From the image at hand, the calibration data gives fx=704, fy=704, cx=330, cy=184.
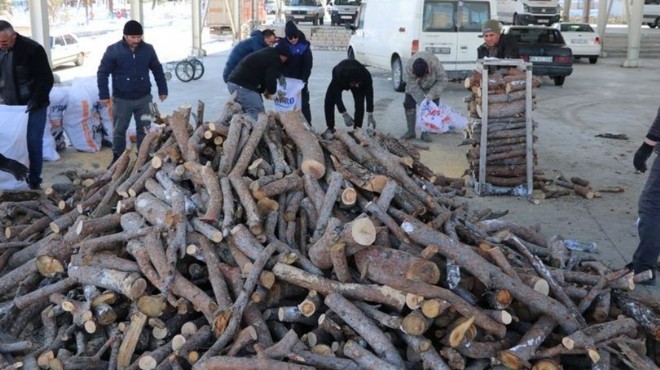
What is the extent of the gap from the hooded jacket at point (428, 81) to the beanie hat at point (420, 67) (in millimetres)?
96

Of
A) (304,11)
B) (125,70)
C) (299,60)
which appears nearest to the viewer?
(125,70)

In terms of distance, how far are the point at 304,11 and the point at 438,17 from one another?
17.5 metres

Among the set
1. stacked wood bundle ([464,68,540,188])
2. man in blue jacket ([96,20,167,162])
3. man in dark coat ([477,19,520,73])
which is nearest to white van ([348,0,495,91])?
man in dark coat ([477,19,520,73])

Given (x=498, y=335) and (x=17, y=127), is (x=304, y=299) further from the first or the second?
(x=17, y=127)

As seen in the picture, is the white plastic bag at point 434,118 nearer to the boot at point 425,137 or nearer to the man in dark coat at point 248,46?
the boot at point 425,137

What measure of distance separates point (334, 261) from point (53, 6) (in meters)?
32.6

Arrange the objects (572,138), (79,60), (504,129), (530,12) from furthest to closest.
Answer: (530,12), (79,60), (572,138), (504,129)

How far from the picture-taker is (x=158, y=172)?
5590 millimetres

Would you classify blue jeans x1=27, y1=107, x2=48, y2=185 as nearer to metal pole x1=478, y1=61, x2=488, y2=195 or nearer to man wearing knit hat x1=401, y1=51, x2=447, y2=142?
metal pole x1=478, y1=61, x2=488, y2=195

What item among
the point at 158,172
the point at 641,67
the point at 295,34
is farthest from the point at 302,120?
the point at 641,67

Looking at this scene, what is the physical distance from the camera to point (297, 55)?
971 cm

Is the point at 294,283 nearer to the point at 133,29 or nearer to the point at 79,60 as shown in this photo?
the point at 133,29

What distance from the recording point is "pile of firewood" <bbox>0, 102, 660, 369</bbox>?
4.11 metres

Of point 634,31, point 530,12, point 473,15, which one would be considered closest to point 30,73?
point 473,15
